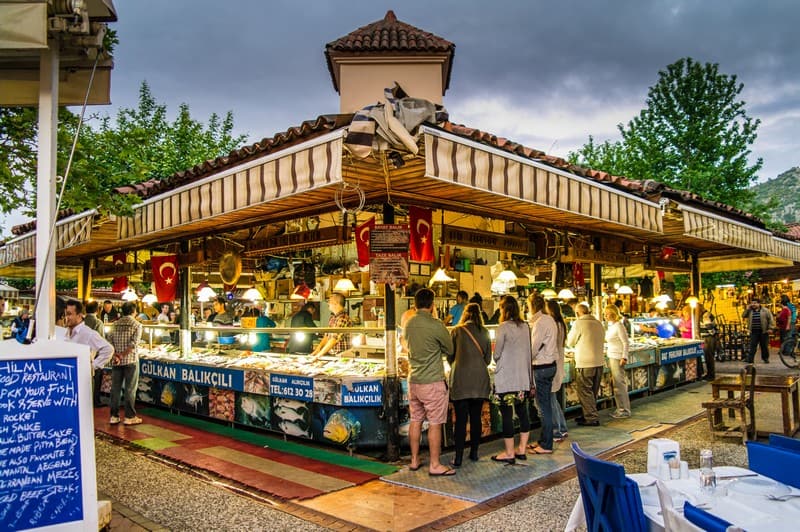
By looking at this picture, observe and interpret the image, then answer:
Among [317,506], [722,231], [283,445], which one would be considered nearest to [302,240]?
[283,445]

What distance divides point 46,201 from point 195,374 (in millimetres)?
6053

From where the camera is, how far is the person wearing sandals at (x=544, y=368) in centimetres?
773

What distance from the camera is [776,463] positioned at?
3834 mm

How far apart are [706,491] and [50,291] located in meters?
4.63

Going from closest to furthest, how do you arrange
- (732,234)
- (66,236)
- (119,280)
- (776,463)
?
(776,463)
(66,236)
(732,234)
(119,280)

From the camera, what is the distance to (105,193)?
254 inches

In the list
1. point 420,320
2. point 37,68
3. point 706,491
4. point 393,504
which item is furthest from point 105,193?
point 706,491

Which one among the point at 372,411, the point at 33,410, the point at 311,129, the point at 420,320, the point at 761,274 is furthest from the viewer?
the point at 761,274

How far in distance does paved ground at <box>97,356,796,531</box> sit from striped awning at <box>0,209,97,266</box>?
386 cm

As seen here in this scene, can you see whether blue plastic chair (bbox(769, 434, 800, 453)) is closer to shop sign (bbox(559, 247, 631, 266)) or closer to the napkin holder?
the napkin holder

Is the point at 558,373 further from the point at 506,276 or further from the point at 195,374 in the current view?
the point at 195,374

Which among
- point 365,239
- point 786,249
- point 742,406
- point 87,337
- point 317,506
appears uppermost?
point 786,249

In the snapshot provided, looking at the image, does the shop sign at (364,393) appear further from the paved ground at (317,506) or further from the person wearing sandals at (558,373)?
the person wearing sandals at (558,373)

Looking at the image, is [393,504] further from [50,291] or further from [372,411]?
[50,291]
